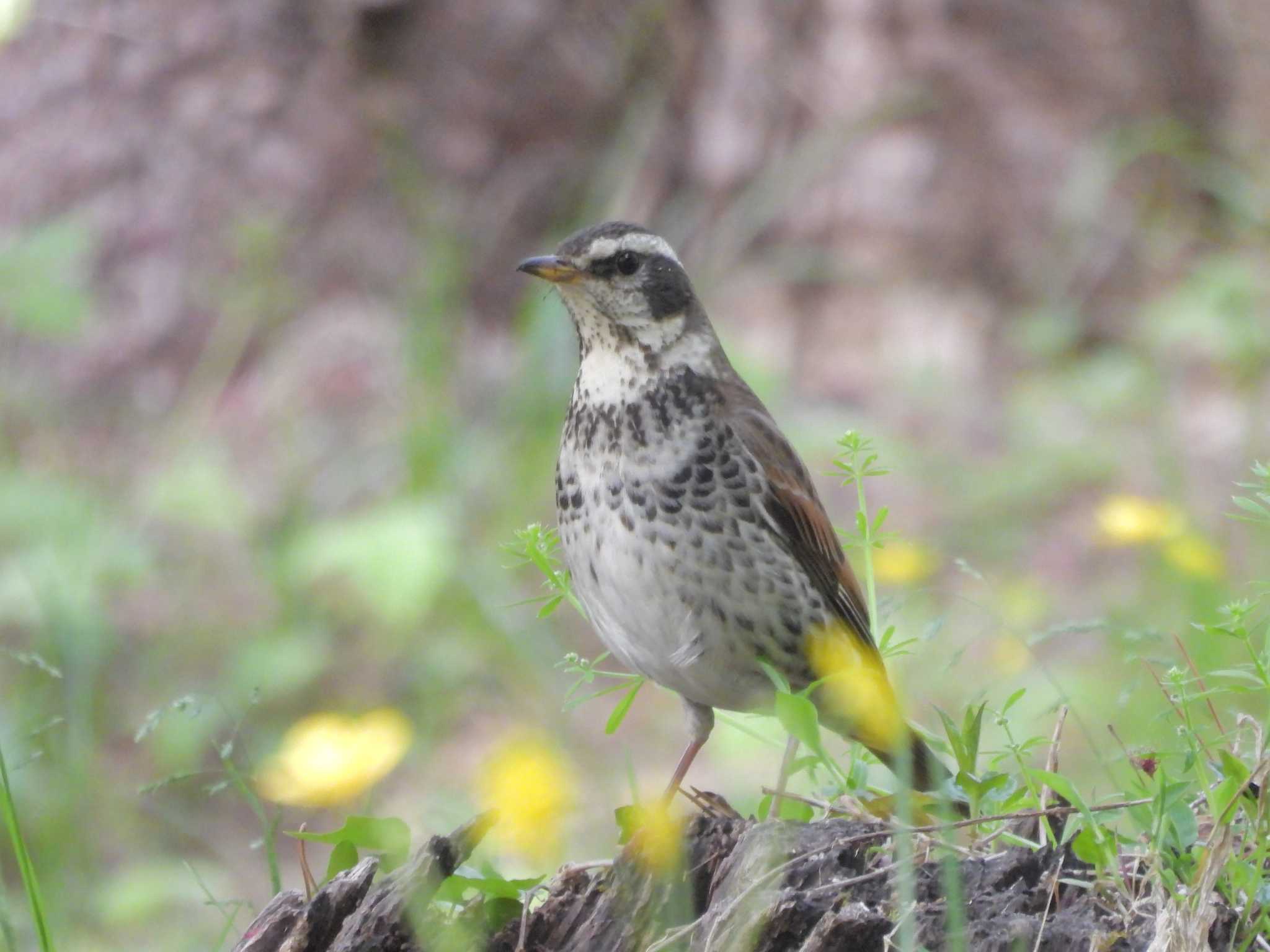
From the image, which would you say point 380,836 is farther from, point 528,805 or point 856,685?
point 856,685

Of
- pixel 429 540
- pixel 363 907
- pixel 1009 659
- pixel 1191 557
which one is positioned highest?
pixel 363 907

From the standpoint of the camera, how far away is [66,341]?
7562 millimetres

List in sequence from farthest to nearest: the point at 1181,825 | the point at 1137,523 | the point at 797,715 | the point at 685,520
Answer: the point at 1137,523 → the point at 685,520 → the point at 797,715 → the point at 1181,825

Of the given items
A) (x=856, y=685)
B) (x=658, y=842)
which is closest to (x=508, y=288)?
(x=856, y=685)

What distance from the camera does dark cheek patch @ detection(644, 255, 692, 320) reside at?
3.57 m

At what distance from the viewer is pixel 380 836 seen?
2.62 m

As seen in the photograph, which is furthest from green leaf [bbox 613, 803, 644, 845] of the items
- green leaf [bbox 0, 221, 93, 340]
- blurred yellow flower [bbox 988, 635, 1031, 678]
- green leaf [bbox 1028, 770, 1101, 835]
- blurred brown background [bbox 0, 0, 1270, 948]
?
green leaf [bbox 0, 221, 93, 340]

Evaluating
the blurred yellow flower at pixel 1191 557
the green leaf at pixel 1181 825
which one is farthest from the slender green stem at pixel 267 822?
the blurred yellow flower at pixel 1191 557

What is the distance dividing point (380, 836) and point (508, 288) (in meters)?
6.03

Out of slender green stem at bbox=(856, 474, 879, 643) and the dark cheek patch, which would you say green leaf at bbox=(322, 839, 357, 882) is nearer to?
slender green stem at bbox=(856, 474, 879, 643)

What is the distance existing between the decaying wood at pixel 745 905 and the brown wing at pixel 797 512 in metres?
0.93

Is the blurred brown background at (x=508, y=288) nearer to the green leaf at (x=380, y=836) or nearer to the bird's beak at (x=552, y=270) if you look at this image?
the bird's beak at (x=552, y=270)

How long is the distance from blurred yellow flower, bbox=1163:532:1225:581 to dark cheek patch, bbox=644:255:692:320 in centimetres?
145

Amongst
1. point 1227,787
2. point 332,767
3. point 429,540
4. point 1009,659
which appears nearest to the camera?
point 1227,787
